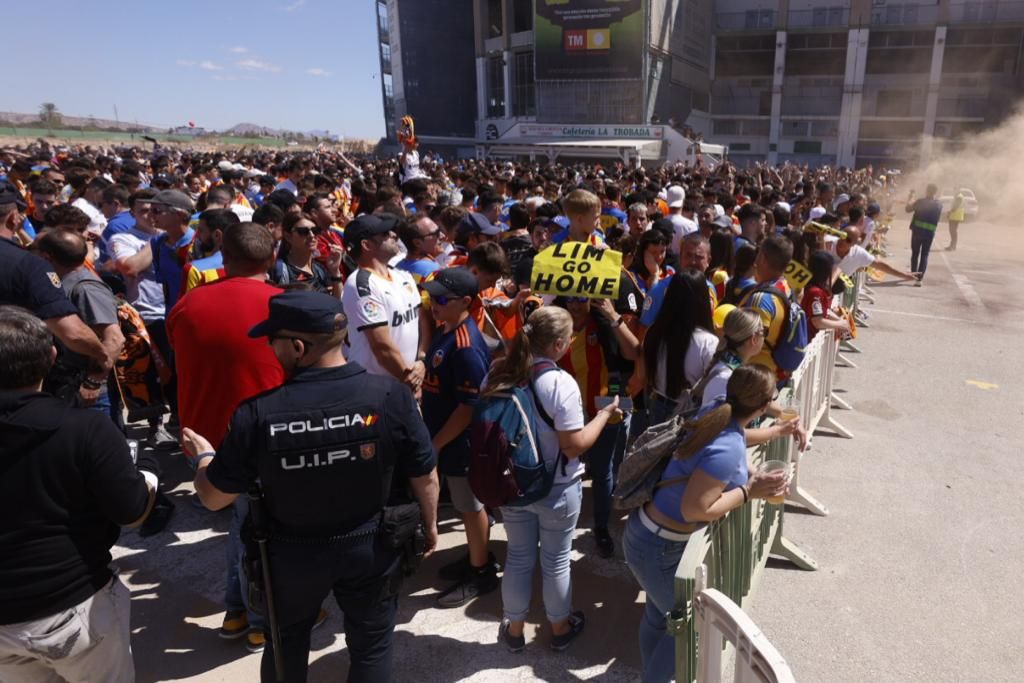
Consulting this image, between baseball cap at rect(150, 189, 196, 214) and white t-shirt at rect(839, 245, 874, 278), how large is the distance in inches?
263

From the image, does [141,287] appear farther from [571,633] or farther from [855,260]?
[855,260]

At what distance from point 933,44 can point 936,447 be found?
164 ft

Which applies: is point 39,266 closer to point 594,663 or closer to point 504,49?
point 594,663

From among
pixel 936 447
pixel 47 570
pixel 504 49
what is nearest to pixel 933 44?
pixel 504 49

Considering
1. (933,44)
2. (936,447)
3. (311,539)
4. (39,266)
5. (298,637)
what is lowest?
(936,447)

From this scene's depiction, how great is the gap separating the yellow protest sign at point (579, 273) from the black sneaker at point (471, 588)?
1.74 meters

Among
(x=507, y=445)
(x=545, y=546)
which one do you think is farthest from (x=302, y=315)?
(x=545, y=546)

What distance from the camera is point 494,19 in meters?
49.7

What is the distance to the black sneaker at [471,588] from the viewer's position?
3869 mm

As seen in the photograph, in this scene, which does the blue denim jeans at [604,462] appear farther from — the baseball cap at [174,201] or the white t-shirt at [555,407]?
the baseball cap at [174,201]

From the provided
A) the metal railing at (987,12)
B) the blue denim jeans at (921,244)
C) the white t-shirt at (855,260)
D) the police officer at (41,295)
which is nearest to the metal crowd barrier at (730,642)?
the police officer at (41,295)

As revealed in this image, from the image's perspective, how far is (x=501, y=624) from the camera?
360 cm

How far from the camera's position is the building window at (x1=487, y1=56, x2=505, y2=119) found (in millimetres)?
49844

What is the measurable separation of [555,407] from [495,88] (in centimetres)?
5183
